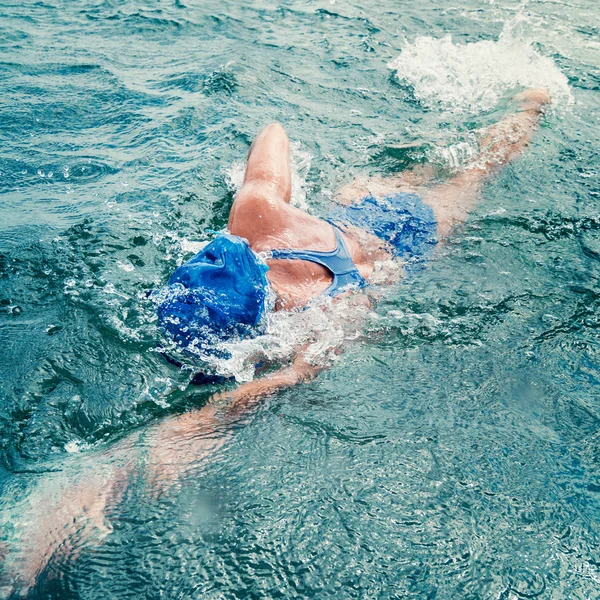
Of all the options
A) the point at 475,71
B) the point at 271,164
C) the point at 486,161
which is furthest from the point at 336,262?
the point at 475,71

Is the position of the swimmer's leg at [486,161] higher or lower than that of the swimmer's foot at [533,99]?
lower

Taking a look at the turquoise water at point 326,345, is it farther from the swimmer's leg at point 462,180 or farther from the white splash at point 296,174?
the swimmer's leg at point 462,180

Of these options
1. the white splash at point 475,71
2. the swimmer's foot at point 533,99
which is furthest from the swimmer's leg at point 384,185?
the white splash at point 475,71

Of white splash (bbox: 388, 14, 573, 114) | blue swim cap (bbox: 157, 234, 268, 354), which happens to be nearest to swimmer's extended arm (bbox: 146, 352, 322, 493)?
blue swim cap (bbox: 157, 234, 268, 354)

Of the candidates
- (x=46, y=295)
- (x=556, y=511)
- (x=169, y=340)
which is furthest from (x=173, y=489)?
(x=46, y=295)

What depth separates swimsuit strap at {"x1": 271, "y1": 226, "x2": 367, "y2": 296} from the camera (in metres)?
4.02

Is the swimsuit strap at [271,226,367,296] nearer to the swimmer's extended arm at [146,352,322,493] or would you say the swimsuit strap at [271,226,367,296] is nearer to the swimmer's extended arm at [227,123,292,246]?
the swimmer's extended arm at [227,123,292,246]

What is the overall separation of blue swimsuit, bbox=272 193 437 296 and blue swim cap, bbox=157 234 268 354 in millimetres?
855

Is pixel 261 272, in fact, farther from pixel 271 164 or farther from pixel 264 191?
pixel 271 164

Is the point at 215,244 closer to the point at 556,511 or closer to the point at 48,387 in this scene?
the point at 48,387

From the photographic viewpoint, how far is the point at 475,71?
23.2 ft

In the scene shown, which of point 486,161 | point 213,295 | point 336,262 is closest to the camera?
point 213,295

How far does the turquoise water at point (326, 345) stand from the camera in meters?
2.62

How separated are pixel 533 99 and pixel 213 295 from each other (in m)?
4.36
